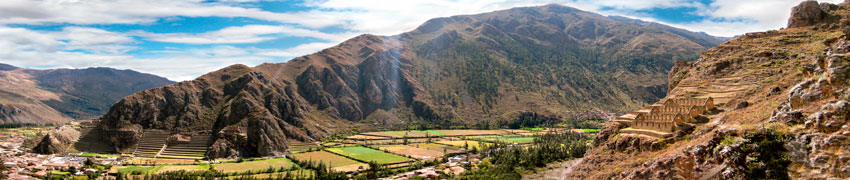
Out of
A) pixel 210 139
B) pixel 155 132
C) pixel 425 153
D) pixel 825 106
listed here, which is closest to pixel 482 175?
pixel 425 153

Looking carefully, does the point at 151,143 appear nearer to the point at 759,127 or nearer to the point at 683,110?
the point at 683,110

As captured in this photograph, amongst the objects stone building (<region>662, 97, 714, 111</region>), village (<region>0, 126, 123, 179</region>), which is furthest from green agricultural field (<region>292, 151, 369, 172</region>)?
stone building (<region>662, 97, 714, 111</region>)

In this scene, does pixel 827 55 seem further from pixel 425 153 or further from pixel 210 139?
pixel 210 139

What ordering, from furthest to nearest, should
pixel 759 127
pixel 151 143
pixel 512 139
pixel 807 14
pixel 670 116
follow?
pixel 512 139
pixel 151 143
pixel 807 14
pixel 670 116
pixel 759 127

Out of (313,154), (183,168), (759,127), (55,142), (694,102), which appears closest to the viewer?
(759,127)

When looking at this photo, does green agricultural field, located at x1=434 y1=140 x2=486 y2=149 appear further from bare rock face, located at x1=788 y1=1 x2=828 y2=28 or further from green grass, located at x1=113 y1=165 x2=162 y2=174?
bare rock face, located at x1=788 y1=1 x2=828 y2=28

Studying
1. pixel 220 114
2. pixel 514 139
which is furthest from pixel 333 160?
pixel 514 139
